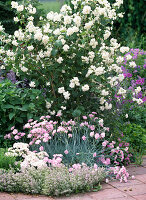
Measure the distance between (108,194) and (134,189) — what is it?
304 millimetres

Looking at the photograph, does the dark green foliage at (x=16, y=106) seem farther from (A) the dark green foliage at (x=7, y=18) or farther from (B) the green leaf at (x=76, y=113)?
(A) the dark green foliage at (x=7, y=18)

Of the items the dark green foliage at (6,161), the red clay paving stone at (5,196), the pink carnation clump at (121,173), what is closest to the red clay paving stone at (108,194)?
the pink carnation clump at (121,173)

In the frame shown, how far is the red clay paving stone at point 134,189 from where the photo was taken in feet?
11.2

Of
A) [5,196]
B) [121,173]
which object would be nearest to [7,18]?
[121,173]

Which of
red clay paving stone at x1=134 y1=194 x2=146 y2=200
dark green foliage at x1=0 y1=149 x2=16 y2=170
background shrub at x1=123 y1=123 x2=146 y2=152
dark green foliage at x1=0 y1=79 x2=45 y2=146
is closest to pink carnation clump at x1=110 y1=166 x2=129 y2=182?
red clay paving stone at x1=134 y1=194 x2=146 y2=200

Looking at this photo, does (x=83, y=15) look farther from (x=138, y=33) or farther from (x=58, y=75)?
(x=138, y=33)

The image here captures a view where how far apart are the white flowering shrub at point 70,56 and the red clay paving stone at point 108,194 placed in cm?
116

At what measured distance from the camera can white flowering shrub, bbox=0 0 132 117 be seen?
432cm

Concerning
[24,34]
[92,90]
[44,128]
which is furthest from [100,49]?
[44,128]

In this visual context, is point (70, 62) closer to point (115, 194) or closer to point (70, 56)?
point (70, 56)

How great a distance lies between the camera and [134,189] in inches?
139

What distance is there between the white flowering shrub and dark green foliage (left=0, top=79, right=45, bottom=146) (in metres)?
0.13

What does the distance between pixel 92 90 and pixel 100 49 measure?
0.61 m

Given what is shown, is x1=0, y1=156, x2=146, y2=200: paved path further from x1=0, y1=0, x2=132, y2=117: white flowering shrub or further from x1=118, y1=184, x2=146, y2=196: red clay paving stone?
x1=0, y1=0, x2=132, y2=117: white flowering shrub
